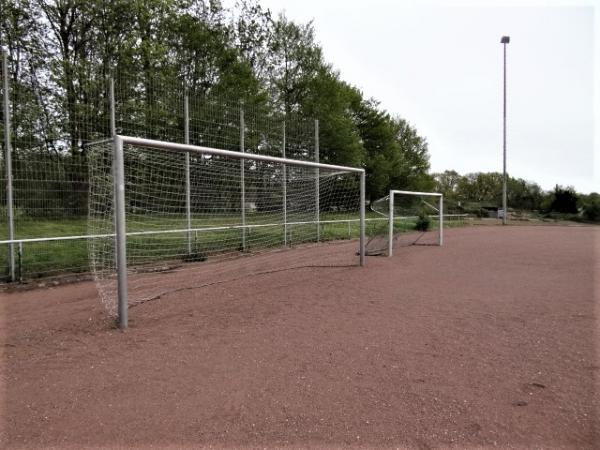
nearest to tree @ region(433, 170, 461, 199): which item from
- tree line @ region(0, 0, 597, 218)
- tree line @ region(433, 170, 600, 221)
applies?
tree line @ region(433, 170, 600, 221)

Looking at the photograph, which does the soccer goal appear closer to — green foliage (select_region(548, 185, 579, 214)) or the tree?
green foliage (select_region(548, 185, 579, 214))

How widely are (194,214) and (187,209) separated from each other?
0.63 feet

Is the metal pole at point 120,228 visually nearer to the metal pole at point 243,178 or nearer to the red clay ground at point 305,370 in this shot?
the red clay ground at point 305,370

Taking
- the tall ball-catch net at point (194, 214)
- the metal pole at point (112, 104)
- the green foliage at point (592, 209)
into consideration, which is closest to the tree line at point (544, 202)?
the green foliage at point (592, 209)

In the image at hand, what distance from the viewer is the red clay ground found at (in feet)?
7.38

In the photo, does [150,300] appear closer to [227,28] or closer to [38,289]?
[38,289]

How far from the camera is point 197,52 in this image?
1625cm

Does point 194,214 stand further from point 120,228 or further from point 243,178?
point 120,228

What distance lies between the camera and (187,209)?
7.80 meters

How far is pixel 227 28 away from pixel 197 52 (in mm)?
3685

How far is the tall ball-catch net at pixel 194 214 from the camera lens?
5840 mm

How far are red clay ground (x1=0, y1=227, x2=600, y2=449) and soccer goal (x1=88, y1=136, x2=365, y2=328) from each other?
0.77 m

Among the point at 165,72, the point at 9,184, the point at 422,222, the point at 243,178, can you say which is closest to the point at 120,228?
the point at 9,184

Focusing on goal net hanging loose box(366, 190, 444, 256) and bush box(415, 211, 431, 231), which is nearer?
goal net hanging loose box(366, 190, 444, 256)
